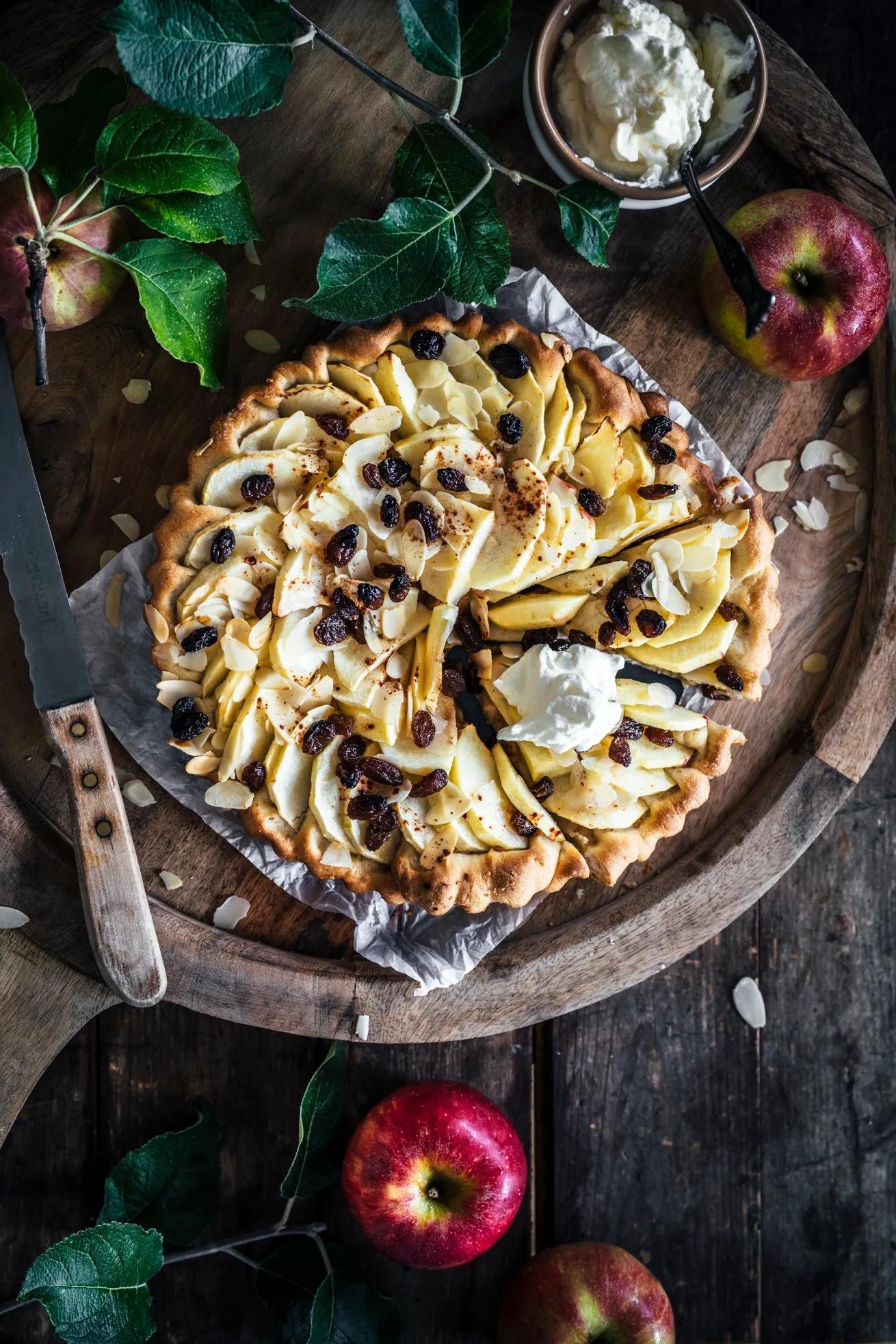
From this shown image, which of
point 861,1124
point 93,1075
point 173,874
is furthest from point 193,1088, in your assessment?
point 861,1124

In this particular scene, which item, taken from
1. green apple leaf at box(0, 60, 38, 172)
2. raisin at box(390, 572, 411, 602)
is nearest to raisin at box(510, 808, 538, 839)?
raisin at box(390, 572, 411, 602)

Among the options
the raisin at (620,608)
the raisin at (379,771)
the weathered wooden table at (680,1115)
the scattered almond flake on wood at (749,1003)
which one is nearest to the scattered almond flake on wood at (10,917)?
the weathered wooden table at (680,1115)

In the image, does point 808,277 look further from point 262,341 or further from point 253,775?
point 253,775

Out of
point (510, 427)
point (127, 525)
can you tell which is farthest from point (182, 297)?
point (510, 427)

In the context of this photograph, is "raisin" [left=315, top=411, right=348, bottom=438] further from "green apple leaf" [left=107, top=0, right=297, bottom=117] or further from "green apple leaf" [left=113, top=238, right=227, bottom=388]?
"green apple leaf" [left=107, top=0, right=297, bottom=117]

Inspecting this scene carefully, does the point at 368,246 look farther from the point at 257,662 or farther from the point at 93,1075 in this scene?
the point at 93,1075
